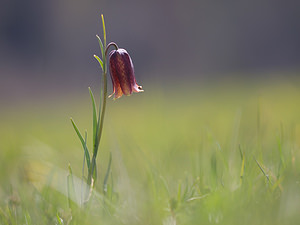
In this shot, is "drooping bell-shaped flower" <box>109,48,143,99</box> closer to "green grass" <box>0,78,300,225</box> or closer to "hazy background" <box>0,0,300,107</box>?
"green grass" <box>0,78,300,225</box>

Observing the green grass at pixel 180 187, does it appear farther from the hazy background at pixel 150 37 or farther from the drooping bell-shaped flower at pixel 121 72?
the hazy background at pixel 150 37

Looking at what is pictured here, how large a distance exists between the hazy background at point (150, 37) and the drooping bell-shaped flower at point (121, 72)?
28.3ft

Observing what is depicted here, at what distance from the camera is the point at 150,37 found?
13320 mm

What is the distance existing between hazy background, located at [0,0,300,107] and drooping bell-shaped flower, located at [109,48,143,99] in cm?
862

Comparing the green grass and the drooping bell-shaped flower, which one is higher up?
the drooping bell-shaped flower

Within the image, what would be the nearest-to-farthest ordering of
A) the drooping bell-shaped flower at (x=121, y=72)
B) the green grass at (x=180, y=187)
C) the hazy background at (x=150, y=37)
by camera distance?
the green grass at (x=180, y=187)
the drooping bell-shaped flower at (x=121, y=72)
the hazy background at (x=150, y=37)

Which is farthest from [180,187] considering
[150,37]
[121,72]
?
[150,37]

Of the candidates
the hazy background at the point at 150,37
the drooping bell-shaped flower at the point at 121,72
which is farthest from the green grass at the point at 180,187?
the hazy background at the point at 150,37

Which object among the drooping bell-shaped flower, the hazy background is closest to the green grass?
the drooping bell-shaped flower

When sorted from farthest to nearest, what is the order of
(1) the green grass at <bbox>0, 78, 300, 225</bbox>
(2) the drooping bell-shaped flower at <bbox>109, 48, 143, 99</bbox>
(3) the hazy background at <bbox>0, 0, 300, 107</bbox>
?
(3) the hazy background at <bbox>0, 0, 300, 107</bbox> → (2) the drooping bell-shaped flower at <bbox>109, 48, 143, 99</bbox> → (1) the green grass at <bbox>0, 78, 300, 225</bbox>

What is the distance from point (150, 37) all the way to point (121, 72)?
11945mm

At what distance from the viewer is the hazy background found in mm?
11320

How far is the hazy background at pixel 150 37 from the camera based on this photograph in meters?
11.3

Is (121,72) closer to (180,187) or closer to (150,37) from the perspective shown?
(180,187)
